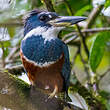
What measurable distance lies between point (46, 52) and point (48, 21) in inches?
14.0

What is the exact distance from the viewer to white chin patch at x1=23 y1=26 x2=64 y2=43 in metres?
3.52

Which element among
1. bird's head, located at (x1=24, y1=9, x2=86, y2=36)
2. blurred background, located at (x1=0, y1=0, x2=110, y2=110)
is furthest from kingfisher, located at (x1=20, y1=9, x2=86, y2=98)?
blurred background, located at (x1=0, y1=0, x2=110, y2=110)

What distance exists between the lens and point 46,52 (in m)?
3.45

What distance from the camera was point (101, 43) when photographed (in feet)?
13.9

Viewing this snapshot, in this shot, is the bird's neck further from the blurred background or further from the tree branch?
the tree branch

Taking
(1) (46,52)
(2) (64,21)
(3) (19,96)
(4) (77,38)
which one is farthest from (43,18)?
(4) (77,38)

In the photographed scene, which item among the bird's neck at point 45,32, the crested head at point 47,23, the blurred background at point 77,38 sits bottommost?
the blurred background at point 77,38

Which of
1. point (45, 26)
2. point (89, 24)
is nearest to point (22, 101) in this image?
point (45, 26)

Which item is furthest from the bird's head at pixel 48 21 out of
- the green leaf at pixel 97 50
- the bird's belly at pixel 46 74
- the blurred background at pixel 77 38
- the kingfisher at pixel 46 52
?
the green leaf at pixel 97 50

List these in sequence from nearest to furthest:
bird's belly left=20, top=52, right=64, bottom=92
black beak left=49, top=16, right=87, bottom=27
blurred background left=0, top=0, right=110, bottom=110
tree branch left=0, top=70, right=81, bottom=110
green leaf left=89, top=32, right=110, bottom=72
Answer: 1. tree branch left=0, top=70, right=81, bottom=110
2. bird's belly left=20, top=52, right=64, bottom=92
3. black beak left=49, top=16, right=87, bottom=27
4. blurred background left=0, top=0, right=110, bottom=110
5. green leaf left=89, top=32, right=110, bottom=72

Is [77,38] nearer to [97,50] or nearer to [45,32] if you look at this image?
[97,50]

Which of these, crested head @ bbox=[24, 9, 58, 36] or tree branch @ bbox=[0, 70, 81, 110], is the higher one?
crested head @ bbox=[24, 9, 58, 36]

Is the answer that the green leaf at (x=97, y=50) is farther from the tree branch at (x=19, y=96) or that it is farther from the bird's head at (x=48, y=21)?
the tree branch at (x=19, y=96)

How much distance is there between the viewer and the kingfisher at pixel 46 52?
3387 mm
